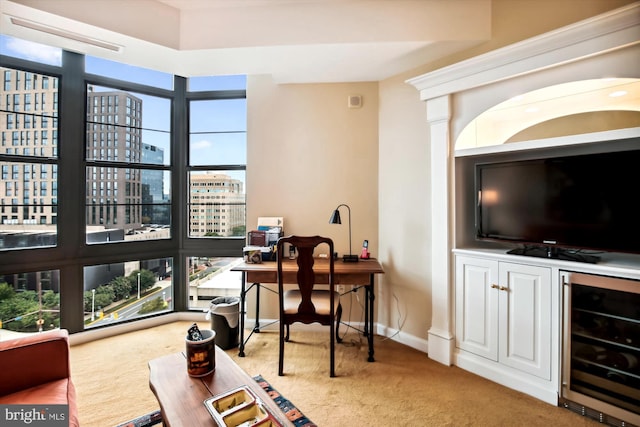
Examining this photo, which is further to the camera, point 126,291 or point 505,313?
point 126,291

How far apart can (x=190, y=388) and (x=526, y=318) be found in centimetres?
217

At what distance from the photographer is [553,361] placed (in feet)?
6.19

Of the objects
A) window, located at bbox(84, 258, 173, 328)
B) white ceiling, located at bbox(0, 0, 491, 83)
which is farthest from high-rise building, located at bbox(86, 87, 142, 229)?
white ceiling, located at bbox(0, 0, 491, 83)

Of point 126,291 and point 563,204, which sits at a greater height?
point 563,204

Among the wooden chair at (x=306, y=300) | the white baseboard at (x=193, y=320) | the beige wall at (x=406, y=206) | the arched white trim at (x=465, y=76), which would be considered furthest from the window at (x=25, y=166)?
the arched white trim at (x=465, y=76)

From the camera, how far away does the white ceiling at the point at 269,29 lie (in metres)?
Result: 2.14

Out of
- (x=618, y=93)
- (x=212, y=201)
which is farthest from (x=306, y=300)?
(x=618, y=93)

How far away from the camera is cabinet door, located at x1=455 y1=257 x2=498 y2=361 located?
2156 mm

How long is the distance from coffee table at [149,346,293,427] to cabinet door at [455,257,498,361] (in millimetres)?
1743

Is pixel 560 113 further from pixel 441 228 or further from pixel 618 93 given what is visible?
pixel 441 228

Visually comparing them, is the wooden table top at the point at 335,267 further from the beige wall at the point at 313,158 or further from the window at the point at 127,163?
the window at the point at 127,163

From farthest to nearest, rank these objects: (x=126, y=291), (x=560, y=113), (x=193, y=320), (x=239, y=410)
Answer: (x=193, y=320) → (x=126, y=291) → (x=560, y=113) → (x=239, y=410)

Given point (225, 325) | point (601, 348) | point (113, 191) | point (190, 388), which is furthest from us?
point (113, 191)

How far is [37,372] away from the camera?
4.62ft
